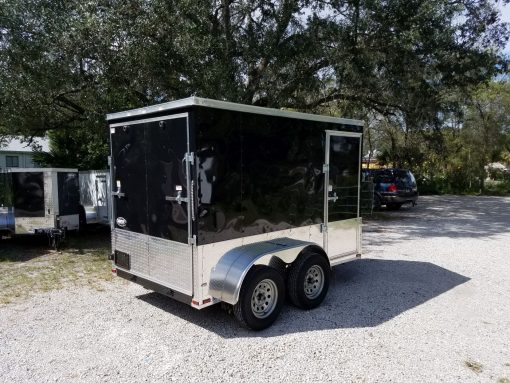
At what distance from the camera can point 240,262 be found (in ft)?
14.4

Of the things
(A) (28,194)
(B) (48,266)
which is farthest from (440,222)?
(A) (28,194)

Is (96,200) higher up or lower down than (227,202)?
lower down

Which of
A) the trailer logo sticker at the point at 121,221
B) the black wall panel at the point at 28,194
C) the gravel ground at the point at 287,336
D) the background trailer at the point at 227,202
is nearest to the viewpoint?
the gravel ground at the point at 287,336

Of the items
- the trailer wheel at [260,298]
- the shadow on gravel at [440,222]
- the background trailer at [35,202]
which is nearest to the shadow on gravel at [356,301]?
the trailer wheel at [260,298]

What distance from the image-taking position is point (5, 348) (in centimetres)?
407

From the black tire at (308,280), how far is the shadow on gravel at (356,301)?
14 centimetres

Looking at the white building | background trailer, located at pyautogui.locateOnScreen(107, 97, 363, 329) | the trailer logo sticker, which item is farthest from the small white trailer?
the white building

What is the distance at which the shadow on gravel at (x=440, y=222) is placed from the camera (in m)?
10.9

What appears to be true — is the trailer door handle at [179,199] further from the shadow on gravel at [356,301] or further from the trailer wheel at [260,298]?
the shadow on gravel at [356,301]

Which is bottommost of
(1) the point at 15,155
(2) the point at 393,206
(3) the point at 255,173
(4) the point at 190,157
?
(2) the point at 393,206

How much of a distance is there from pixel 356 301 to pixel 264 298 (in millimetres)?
1519

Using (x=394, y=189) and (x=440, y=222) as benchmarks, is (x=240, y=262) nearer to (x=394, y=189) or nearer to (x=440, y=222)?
(x=440, y=222)

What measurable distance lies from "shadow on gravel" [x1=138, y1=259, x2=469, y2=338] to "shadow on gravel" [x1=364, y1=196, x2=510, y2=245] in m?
2.73

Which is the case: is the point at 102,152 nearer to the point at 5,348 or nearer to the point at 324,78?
the point at 324,78
